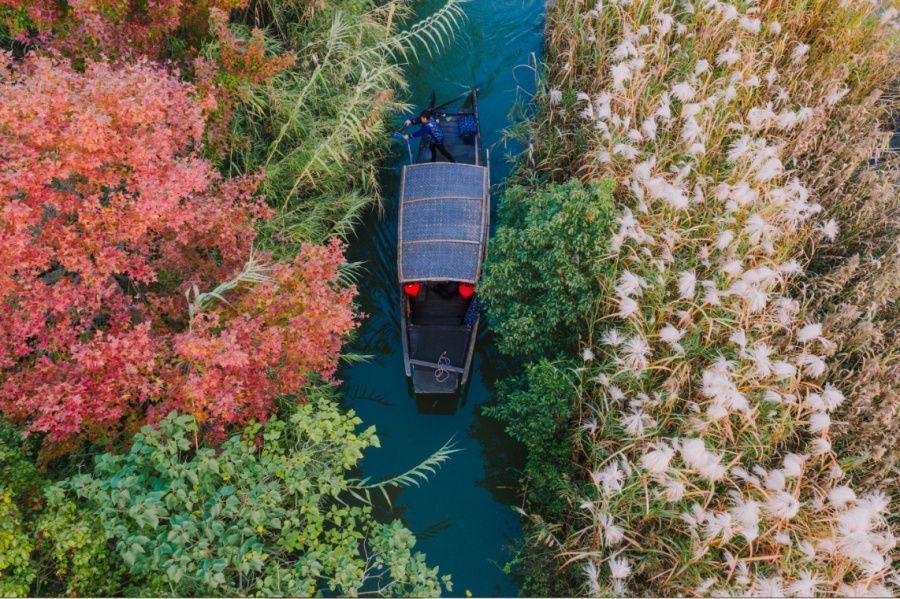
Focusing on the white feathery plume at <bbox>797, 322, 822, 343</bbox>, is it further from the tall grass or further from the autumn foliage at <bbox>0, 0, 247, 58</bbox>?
the autumn foliage at <bbox>0, 0, 247, 58</bbox>

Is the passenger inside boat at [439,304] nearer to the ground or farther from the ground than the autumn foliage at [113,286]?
nearer to the ground

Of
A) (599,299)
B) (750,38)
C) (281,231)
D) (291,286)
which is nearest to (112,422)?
(291,286)

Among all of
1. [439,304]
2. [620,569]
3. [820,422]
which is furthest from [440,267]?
[820,422]

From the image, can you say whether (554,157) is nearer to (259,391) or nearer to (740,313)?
(740,313)

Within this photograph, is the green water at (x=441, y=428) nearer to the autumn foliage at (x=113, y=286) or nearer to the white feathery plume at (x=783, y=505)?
the autumn foliage at (x=113, y=286)

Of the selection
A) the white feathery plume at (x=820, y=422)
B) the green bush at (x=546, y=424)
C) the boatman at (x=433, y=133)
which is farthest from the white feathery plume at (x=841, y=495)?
the boatman at (x=433, y=133)
